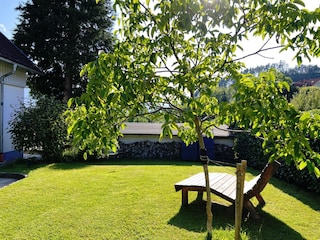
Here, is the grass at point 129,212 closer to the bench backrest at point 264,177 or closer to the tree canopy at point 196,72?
the bench backrest at point 264,177

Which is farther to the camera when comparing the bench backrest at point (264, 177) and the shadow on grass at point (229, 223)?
the bench backrest at point (264, 177)

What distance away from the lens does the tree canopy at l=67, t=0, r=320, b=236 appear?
83.0 inches

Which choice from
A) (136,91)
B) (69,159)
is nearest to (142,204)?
(136,91)

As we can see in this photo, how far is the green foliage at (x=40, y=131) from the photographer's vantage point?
33.3 feet

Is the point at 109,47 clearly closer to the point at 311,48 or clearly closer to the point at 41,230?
the point at 41,230

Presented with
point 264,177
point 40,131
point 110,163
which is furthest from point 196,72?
point 40,131

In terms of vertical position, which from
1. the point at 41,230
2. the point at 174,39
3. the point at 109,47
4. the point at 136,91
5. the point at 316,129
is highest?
the point at 109,47

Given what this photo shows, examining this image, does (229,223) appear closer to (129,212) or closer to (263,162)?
(129,212)

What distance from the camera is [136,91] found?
7.72 feet

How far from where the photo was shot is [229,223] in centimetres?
445

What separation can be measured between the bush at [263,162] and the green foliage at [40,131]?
6460mm

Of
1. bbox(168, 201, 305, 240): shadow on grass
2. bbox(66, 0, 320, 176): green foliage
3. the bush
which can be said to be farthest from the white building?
bbox(66, 0, 320, 176): green foliage

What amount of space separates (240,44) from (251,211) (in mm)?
3022

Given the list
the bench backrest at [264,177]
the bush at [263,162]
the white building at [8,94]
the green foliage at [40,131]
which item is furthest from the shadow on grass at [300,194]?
the white building at [8,94]
